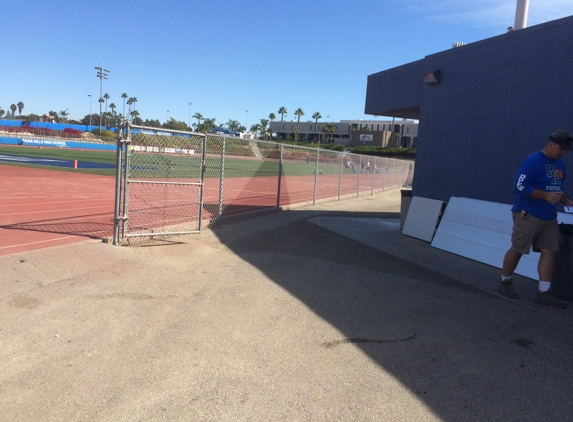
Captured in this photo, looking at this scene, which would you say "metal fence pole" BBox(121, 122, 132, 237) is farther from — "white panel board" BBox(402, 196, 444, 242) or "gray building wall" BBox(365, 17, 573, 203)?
"gray building wall" BBox(365, 17, 573, 203)

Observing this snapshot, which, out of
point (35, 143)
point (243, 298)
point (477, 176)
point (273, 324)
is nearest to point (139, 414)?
point (273, 324)

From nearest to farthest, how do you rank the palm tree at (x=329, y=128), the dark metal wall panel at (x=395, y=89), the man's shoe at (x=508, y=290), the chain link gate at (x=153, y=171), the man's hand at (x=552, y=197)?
the man's hand at (x=552, y=197)
the man's shoe at (x=508, y=290)
the chain link gate at (x=153, y=171)
the dark metal wall panel at (x=395, y=89)
the palm tree at (x=329, y=128)

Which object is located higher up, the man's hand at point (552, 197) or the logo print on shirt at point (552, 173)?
the logo print on shirt at point (552, 173)

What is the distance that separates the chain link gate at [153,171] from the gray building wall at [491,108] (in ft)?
16.0

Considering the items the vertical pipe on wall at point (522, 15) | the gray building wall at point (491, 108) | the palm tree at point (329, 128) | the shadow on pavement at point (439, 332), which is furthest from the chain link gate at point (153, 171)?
the palm tree at point (329, 128)

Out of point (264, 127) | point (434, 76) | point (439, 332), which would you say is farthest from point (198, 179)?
point (264, 127)

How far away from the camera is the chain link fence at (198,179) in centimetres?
753

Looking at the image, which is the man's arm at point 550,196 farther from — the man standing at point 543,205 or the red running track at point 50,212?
the red running track at point 50,212

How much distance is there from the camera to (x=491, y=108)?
8.09 metres

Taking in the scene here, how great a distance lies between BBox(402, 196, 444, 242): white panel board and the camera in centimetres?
905

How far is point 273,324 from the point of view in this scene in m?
4.51

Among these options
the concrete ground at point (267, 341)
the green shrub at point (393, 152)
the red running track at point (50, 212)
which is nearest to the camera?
the concrete ground at point (267, 341)

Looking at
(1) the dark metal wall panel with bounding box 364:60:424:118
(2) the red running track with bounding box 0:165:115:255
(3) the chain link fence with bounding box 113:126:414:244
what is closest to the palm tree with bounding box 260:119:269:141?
(3) the chain link fence with bounding box 113:126:414:244

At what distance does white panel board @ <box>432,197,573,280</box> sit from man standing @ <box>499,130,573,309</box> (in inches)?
52.4
